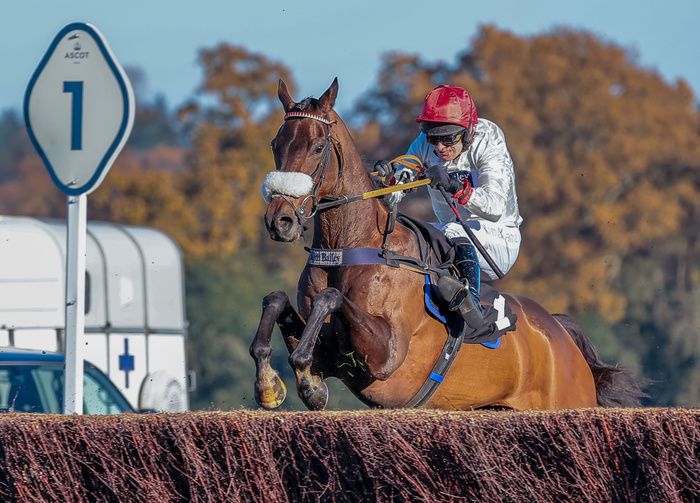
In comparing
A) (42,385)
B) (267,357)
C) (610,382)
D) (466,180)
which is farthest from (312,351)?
(42,385)

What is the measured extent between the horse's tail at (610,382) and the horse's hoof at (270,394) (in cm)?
260

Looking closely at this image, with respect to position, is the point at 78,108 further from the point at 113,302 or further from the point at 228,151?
the point at 228,151

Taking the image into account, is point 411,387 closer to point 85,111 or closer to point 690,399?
point 85,111

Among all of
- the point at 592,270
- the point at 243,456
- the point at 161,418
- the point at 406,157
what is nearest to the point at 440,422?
the point at 243,456

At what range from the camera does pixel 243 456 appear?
4656 millimetres

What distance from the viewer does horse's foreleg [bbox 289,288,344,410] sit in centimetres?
595

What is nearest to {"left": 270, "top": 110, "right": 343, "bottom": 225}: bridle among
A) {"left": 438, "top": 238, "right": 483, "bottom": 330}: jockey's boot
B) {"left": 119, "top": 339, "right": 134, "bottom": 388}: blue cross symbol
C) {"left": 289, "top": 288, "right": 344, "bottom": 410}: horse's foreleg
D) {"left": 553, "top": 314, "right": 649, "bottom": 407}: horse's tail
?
{"left": 289, "top": 288, "right": 344, "bottom": 410}: horse's foreleg

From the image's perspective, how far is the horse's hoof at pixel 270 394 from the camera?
6.07 meters

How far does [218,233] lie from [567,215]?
9.24m

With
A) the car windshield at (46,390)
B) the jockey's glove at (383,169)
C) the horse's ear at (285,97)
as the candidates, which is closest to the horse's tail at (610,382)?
the jockey's glove at (383,169)

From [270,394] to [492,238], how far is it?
1736 mm

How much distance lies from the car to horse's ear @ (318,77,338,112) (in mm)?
2833

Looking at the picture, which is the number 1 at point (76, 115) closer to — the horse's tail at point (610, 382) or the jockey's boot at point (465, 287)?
the jockey's boot at point (465, 287)

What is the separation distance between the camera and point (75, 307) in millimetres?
6180
